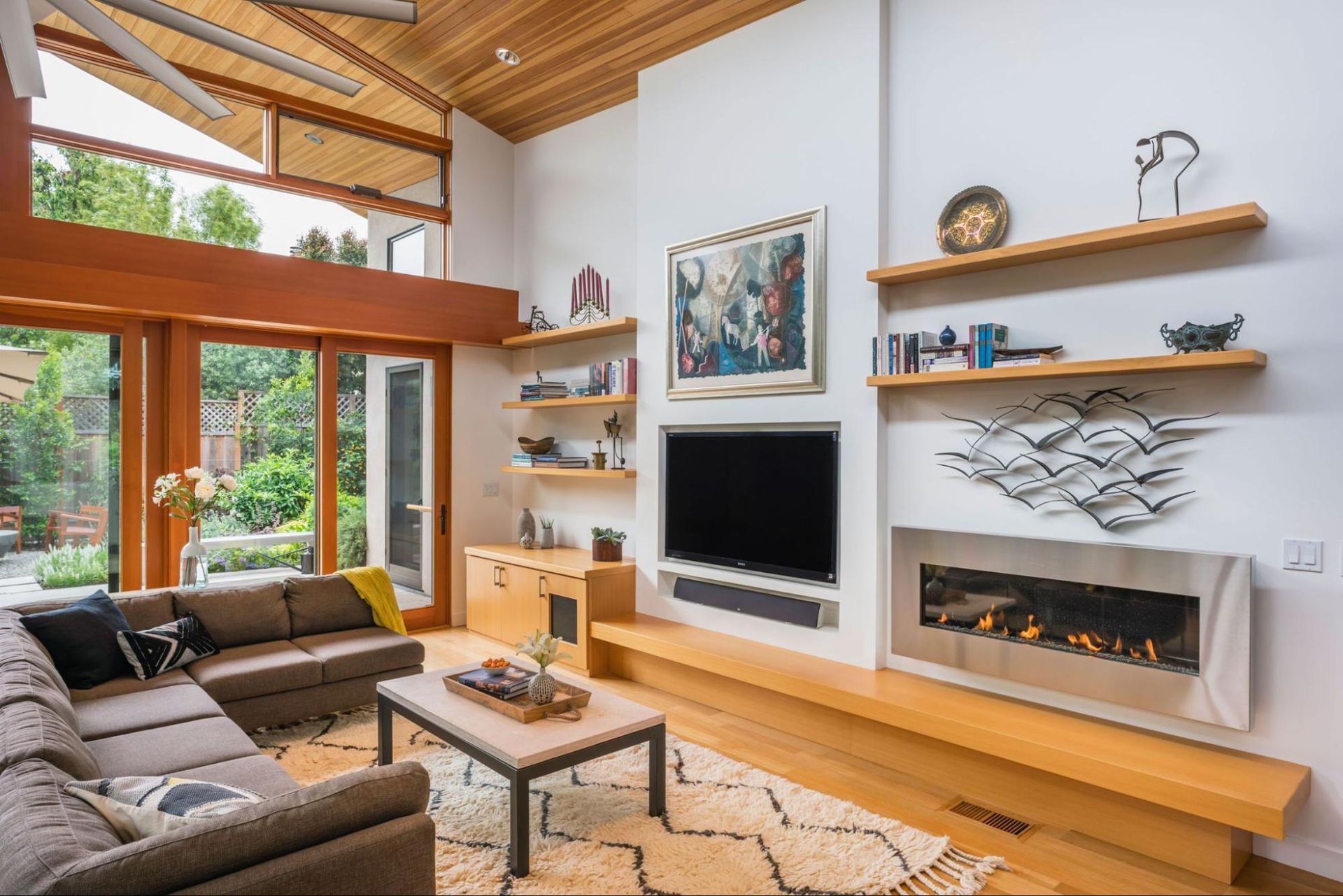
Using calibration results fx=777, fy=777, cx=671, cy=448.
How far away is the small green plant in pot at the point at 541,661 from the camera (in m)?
2.98

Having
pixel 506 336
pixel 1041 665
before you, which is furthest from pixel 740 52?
pixel 1041 665

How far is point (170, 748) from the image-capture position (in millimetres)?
2686

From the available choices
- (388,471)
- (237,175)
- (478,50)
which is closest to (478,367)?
(388,471)

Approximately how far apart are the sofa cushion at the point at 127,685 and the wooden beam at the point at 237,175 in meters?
3.05

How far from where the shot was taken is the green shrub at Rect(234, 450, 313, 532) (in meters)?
5.19

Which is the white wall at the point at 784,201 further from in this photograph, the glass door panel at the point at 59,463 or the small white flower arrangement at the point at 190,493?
the glass door panel at the point at 59,463

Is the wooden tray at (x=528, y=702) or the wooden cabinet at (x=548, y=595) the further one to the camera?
the wooden cabinet at (x=548, y=595)

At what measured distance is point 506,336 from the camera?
20.3 ft

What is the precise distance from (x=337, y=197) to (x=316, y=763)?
3792mm

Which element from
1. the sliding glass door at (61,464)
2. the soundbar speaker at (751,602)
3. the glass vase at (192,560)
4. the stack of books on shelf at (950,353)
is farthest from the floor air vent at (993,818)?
the sliding glass door at (61,464)

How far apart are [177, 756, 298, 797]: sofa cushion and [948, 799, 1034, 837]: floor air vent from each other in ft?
8.05

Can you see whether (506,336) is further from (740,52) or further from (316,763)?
(316,763)

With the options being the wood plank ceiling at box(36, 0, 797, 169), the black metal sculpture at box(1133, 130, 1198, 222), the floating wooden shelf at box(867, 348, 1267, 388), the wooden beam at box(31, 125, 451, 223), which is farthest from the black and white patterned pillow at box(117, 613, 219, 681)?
the black metal sculpture at box(1133, 130, 1198, 222)

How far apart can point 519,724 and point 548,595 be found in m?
2.19
